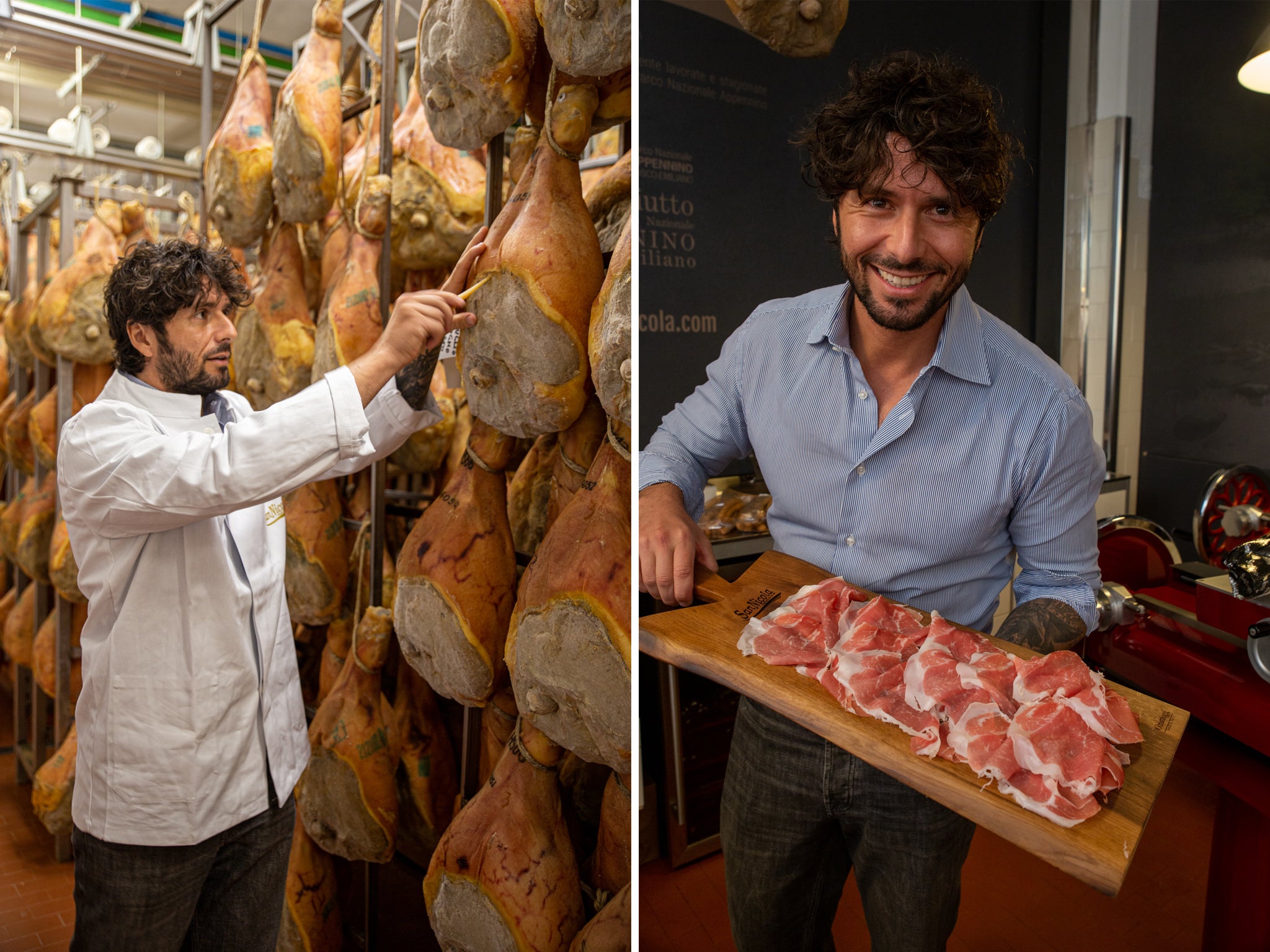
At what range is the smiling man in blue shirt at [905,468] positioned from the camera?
66 centimetres

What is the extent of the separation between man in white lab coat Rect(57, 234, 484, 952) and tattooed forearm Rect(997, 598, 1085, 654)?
88 centimetres

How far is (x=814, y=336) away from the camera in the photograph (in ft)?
2.52

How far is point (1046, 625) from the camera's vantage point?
651mm

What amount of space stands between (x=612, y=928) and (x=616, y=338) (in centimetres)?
87

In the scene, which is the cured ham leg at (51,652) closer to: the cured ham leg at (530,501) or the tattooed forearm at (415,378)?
the tattooed forearm at (415,378)

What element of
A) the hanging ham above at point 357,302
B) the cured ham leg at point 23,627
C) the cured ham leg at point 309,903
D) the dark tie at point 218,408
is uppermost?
Result: the hanging ham above at point 357,302

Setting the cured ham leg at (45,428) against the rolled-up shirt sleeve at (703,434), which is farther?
the cured ham leg at (45,428)

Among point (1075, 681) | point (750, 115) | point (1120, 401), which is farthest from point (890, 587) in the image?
point (750, 115)

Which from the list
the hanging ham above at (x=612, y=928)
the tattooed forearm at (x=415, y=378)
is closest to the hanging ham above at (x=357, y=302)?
the tattooed forearm at (x=415, y=378)

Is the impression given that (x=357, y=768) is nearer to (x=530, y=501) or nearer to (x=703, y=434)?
(x=530, y=501)

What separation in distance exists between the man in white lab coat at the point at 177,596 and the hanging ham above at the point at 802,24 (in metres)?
0.67

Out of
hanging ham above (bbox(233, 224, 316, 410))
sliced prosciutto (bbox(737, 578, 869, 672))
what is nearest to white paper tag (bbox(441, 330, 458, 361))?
hanging ham above (bbox(233, 224, 316, 410))

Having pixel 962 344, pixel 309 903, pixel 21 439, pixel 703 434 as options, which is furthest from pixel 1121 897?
pixel 309 903

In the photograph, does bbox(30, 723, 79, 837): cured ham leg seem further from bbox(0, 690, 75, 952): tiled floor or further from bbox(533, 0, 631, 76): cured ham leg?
bbox(533, 0, 631, 76): cured ham leg
